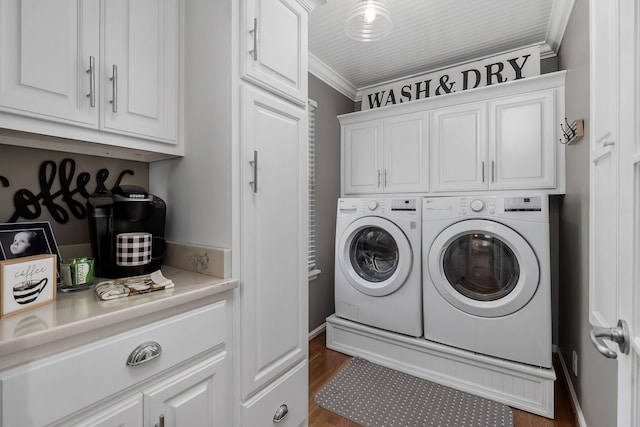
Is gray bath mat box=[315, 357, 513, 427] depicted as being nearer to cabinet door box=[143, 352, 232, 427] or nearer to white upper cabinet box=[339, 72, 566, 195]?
cabinet door box=[143, 352, 232, 427]

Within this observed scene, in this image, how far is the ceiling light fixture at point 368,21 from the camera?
1598 mm

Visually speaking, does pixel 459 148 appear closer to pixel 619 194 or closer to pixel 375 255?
pixel 375 255

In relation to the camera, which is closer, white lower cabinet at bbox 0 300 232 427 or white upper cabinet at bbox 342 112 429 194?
white lower cabinet at bbox 0 300 232 427

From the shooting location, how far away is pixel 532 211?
1.82 m

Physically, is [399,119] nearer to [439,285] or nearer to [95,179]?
[439,285]

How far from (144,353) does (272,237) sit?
24.4 inches

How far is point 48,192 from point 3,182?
0.13 meters

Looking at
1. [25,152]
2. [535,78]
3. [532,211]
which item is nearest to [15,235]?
[25,152]

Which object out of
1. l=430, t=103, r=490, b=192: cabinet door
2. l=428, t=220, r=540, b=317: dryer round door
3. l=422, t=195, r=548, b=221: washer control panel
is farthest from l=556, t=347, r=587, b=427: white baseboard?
l=430, t=103, r=490, b=192: cabinet door

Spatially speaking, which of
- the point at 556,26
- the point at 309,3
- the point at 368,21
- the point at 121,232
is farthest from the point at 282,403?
the point at 556,26

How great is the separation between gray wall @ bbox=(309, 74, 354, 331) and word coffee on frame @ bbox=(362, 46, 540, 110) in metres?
0.44

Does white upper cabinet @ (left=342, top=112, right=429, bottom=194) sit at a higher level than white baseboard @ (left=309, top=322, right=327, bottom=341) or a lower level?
higher

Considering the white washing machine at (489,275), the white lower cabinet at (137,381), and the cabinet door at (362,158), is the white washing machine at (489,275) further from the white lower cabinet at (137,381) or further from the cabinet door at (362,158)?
the white lower cabinet at (137,381)

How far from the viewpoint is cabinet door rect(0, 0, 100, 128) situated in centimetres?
84
